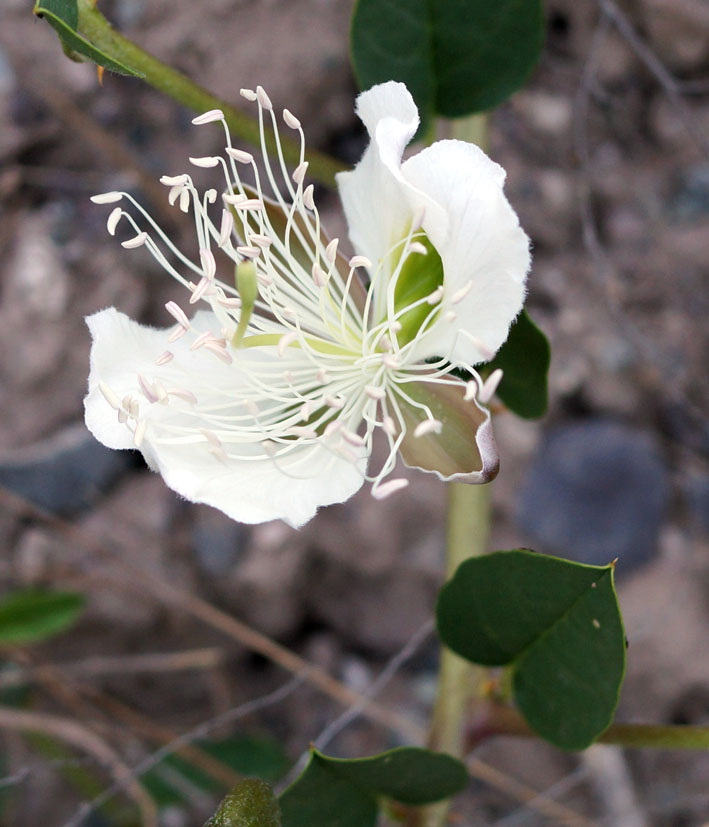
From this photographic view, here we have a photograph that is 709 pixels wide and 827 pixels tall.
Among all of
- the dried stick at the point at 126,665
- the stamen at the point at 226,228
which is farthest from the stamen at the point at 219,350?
the dried stick at the point at 126,665

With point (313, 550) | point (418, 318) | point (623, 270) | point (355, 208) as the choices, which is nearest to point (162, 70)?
point (355, 208)

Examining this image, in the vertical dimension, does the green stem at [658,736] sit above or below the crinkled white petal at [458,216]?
below

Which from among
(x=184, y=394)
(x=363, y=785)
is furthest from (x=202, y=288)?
(x=363, y=785)

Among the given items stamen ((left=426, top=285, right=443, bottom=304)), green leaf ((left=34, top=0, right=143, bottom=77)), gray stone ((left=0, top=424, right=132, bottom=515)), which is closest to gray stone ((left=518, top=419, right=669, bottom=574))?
gray stone ((left=0, top=424, right=132, bottom=515))

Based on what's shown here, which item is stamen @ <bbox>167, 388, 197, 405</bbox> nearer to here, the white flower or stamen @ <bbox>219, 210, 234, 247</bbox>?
the white flower

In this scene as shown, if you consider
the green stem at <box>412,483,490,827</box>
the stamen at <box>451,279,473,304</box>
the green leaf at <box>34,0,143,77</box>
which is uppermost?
the green leaf at <box>34,0,143,77</box>

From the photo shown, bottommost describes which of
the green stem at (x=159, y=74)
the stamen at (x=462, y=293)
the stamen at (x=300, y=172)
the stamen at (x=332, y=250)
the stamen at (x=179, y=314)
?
the stamen at (x=179, y=314)

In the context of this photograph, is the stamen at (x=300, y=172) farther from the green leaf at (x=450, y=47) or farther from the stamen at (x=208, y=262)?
the green leaf at (x=450, y=47)

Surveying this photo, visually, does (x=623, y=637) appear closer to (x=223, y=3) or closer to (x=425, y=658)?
(x=425, y=658)
